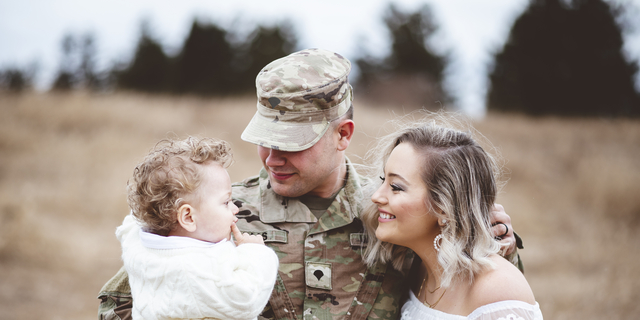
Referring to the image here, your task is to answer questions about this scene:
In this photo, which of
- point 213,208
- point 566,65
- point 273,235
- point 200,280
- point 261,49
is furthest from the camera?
point 261,49

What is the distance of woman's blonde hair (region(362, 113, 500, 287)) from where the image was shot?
2.34m

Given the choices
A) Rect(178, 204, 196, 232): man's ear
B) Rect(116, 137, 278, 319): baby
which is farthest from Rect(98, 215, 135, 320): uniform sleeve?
Rect(178, 204, 196, 232): man's ear

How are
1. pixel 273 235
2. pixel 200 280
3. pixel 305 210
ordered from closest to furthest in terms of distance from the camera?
pixel 200 280 < pixel 273 235 < pixel 305 210

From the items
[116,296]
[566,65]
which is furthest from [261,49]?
[116,296]

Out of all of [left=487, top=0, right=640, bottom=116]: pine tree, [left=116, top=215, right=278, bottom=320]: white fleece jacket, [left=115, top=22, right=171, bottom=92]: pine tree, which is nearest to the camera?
[left=116, top=215, right=278, bottom=320]: white fleece jacket

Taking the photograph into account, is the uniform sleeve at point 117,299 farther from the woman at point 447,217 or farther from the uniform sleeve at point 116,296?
the woman at point 447,217

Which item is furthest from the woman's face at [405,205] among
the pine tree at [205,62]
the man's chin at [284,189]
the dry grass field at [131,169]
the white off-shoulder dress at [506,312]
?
the pine tree at [205,62]

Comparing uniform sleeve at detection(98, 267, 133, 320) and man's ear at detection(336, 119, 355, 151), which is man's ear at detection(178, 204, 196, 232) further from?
man's ear at detection(336, 119, 355, 151)

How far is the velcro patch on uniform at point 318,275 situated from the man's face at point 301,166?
457 millimetres

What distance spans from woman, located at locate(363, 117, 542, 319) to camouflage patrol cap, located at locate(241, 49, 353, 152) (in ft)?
1.66

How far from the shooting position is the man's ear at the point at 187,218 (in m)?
2.06

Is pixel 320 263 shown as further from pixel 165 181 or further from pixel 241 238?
pixel 165 181

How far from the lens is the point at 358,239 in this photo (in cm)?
278

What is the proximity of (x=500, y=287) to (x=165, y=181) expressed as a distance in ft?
5.41
